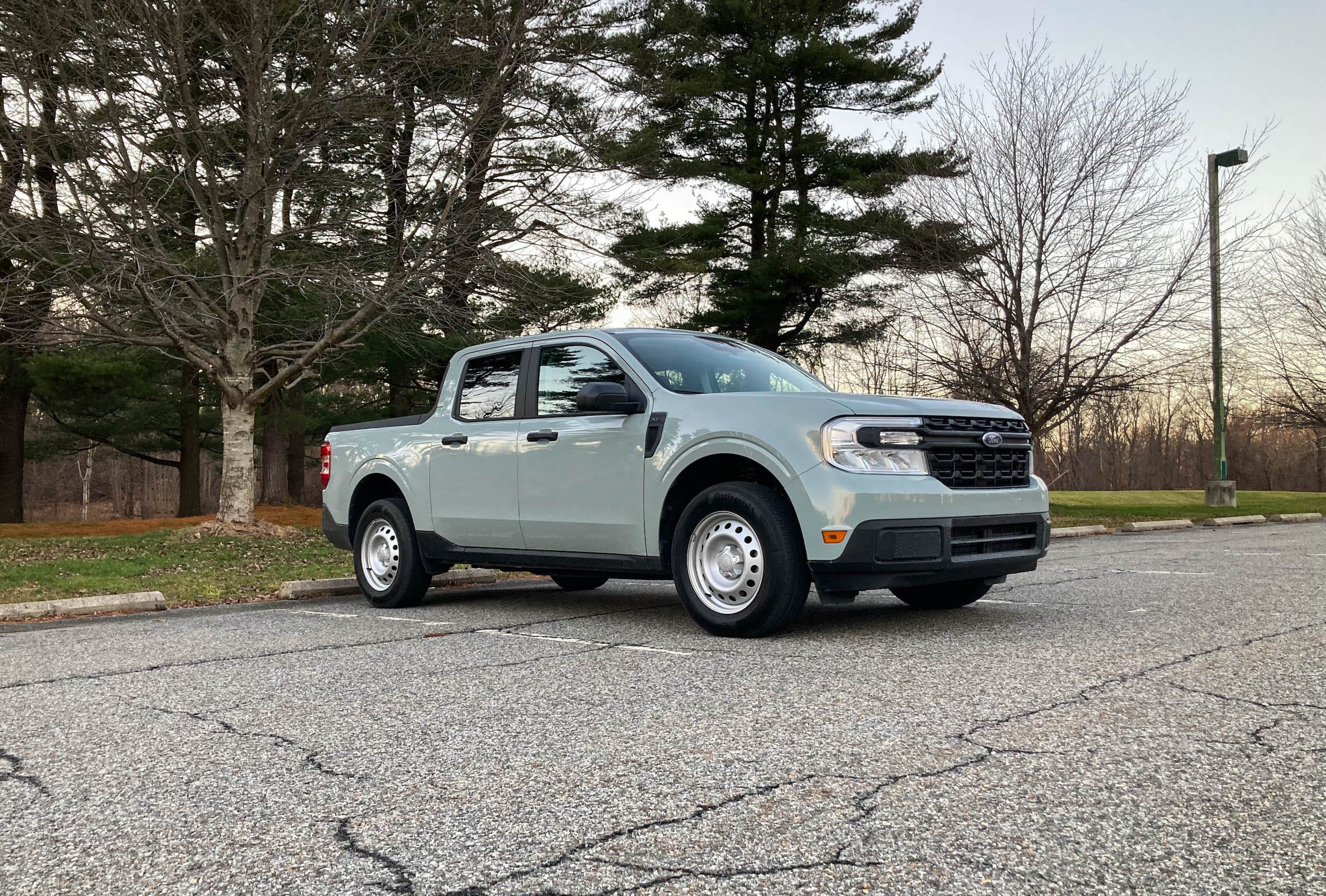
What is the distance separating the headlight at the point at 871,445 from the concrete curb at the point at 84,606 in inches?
244

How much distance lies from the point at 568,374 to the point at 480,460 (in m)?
1.01

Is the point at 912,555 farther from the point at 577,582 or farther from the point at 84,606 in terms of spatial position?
the point at 84,606

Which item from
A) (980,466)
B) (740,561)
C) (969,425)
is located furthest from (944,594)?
(740,561)

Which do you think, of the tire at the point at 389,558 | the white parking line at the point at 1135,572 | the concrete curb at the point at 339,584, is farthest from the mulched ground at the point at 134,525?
the white parking line at the point at 1135,572

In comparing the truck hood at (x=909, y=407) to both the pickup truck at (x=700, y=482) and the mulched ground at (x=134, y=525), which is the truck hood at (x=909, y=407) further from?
the mulched ground at (x=134, y=525)

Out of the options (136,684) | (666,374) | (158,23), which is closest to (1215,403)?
(666,374)

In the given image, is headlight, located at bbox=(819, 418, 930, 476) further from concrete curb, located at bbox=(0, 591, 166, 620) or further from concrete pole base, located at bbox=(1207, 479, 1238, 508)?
concrete pole base, located at bbox=(1207, 479, 1238, 508)

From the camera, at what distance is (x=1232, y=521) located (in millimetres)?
20641

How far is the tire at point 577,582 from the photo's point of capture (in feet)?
31.3

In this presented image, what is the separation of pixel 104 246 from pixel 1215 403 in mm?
21701

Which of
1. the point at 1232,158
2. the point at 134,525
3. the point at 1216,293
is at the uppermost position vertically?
the point at 1232,158

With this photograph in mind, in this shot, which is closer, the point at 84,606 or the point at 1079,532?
the point at 84,606

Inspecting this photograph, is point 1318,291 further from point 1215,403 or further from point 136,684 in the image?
point 136,684

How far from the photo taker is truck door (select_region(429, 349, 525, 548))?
7938mm
